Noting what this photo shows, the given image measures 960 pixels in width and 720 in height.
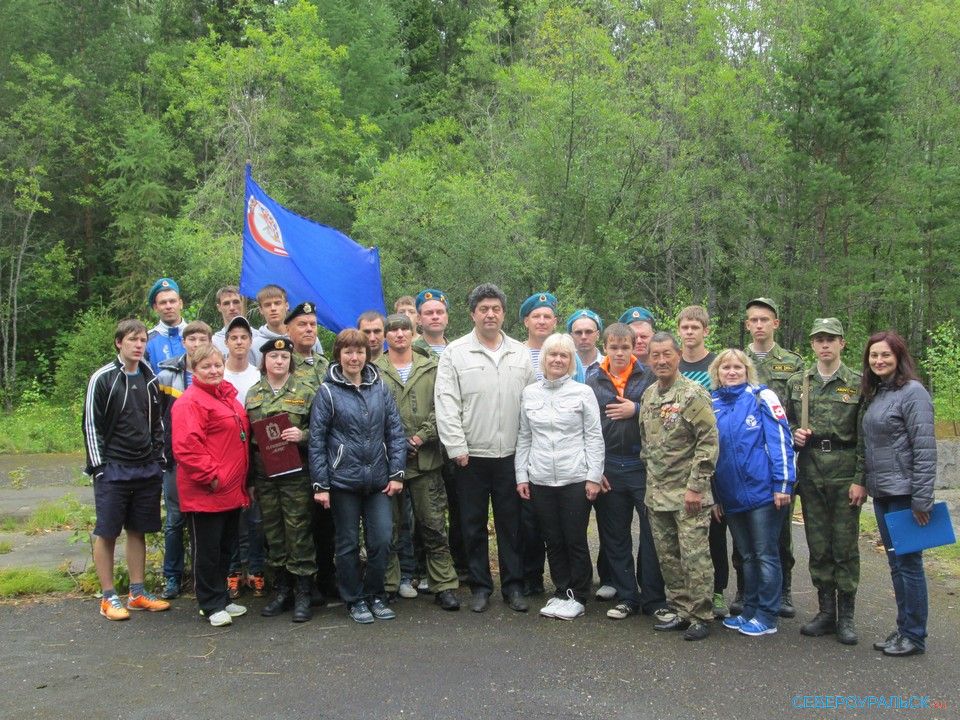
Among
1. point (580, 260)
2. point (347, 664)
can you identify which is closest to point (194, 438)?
point (347, 664)

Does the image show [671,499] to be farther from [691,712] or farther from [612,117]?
[612,117]

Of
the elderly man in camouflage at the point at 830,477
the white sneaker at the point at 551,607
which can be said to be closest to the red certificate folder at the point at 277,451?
the white sneaker at the point at 551,607

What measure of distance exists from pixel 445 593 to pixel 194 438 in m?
1.96

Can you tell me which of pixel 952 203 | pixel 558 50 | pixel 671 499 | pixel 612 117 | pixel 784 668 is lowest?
pixel 784 668

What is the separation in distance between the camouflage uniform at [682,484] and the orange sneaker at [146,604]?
3307mm

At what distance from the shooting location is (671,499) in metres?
5.23

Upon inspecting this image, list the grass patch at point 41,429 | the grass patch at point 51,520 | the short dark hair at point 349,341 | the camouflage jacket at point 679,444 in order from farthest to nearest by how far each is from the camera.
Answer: the grass patch at point 41,429
the grass patch at point 51,520
the short dark hair at point 349,341
the camouflage jacket at point 679,444

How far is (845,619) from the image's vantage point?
5.19 metres

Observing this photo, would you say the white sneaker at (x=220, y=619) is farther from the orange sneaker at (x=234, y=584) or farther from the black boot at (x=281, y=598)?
the orange sneaker at (x=234, y=584)

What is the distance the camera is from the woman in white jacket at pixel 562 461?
18.1 ft

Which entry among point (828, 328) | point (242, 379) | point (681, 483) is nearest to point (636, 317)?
point (828, 328)

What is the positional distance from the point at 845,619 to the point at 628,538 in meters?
1.40

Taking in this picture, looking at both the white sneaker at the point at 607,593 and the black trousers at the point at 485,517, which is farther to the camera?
the white sneaker at the point at 607,593

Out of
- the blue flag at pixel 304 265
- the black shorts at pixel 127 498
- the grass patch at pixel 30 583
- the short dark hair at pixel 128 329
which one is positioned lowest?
the grass patch at pixel 30 583
